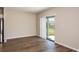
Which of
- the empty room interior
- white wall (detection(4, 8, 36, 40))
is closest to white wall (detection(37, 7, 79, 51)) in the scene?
the empty room interior

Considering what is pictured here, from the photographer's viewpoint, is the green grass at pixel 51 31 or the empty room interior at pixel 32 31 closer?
the empty room interior at pixel 32 31

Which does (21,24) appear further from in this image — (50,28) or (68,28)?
(68,28)

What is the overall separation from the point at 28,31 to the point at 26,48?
0.37 m

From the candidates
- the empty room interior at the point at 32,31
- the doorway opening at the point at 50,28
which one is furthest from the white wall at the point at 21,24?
the doorway opening at the point at 50,28

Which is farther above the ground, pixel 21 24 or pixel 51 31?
pixel 21 24

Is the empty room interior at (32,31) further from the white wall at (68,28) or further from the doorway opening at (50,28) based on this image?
the white wall at (68,28)

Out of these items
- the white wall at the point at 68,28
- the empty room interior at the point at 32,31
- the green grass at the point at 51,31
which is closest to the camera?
the empty room interior at the point at 32,31

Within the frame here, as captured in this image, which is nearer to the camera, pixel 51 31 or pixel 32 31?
pixel 32 31

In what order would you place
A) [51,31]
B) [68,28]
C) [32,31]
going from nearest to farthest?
[32,31] < [51,31] < [68,28]

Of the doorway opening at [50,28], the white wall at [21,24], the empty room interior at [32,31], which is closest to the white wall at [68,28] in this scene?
the empty room interior at [32,31]

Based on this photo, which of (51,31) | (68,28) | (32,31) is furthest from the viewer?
(68,28)

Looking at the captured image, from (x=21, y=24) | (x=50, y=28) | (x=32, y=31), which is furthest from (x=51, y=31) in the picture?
(x=21, y=24)

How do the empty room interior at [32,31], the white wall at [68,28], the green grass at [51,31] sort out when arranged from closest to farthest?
the empty room interior at [32,31] < the green grass at [51,31] < the white wall at [68,28]

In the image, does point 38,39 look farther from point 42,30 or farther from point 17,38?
point 17,38
